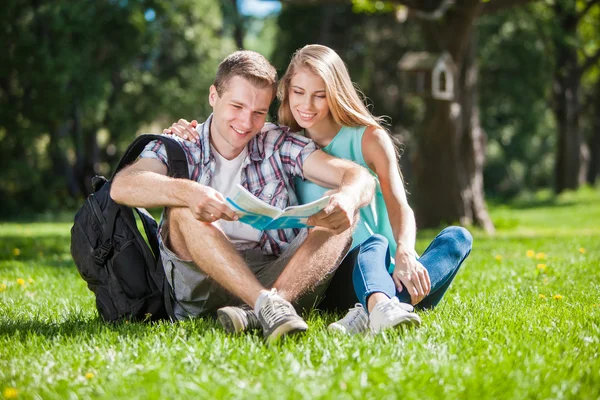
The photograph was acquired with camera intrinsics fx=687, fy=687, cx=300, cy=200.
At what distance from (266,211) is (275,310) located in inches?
17.0

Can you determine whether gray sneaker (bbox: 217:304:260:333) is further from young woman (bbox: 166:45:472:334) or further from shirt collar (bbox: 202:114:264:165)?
shirt collar (bbox: 202:114:264:165)

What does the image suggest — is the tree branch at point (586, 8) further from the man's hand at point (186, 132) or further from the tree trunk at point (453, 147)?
the man's hand at point (186, 132)

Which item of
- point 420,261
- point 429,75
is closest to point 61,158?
point 429,75

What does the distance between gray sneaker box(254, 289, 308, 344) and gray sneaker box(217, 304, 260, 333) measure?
80 millimetres

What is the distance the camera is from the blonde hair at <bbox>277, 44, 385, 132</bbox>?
3877 millimetres

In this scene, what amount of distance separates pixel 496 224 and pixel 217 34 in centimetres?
1446

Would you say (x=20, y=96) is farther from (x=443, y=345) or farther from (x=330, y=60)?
(x=443, y=345)

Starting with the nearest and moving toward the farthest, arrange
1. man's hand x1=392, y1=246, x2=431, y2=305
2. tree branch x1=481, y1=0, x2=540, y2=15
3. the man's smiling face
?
man's hand x1=392, y1=246, x2=431, y2=305 < the man's smiling face < tree branch x1=481, y1=0, x2=540, y2=15

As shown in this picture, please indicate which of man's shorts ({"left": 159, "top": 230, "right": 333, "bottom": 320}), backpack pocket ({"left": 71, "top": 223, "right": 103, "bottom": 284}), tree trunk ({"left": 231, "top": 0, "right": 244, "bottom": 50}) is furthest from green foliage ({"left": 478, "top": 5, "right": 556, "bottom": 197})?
backpack pocket ({"left": 71, "top": 223, "right": 103, "bottom": 284})

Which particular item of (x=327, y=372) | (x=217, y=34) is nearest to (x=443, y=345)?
(x=327, y=372)

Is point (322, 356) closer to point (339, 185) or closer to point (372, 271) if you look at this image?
point (372, 271)

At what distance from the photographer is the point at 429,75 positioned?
9.88 m

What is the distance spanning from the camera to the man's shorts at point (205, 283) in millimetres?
3416

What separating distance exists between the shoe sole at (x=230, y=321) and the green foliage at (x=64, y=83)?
45.1 ft
